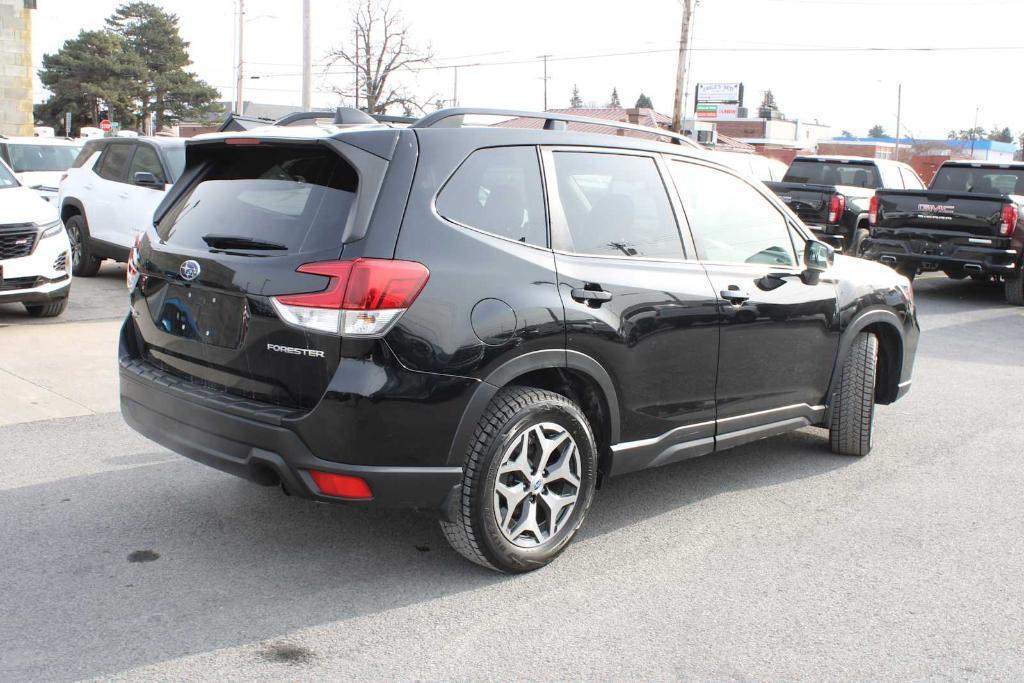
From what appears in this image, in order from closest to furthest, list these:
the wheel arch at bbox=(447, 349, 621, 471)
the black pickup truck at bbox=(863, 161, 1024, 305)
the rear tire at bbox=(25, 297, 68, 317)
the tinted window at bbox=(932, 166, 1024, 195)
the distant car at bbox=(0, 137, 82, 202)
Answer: the wheel arch at bbox=(447, 349, 621, 471) < the rear tire at bbox=(25, 297, 68, 317) < the black pickup truck at bbox=(863, 161, 1024, 305) < the tinted window at bbox=(932, 166, 1024, 195) < the distant car at bbox=(0, 137, 82, 202)

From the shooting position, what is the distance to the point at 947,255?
13.5 m

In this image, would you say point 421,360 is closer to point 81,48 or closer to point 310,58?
point 310,58

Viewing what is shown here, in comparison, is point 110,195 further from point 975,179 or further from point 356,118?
point 975,179

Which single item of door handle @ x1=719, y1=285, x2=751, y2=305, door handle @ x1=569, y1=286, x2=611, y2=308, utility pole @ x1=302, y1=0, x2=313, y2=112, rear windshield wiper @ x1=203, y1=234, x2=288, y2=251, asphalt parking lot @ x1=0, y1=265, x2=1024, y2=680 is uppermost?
utility pole @ x1=302, y1=0, x2=313, y2=112

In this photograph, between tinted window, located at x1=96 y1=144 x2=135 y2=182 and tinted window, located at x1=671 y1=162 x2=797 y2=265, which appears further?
tinted window, located at x1=96 y1=144 x2=135 y2=182

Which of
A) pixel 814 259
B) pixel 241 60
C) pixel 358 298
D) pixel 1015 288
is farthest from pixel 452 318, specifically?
pixel 241 60

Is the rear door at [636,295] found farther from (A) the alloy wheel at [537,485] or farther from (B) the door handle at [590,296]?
(A) the alloy wheel at [537,485]

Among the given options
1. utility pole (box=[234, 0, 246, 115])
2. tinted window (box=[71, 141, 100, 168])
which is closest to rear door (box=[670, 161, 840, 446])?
tinted window (box=[71, 141, 100, 168])

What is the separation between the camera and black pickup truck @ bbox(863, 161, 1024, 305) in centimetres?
1320

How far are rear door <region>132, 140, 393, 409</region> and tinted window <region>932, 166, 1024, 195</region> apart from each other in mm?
13439

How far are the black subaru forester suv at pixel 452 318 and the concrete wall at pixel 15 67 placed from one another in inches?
1517

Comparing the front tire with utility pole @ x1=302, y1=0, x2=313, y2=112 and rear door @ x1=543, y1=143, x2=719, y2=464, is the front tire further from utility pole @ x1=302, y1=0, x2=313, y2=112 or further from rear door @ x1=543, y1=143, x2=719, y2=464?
utility pole @ x1=302, y1=0, x2=313, y2=112

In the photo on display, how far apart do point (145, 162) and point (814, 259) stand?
9400mm

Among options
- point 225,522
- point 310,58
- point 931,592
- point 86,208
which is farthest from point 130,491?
point 310,58
